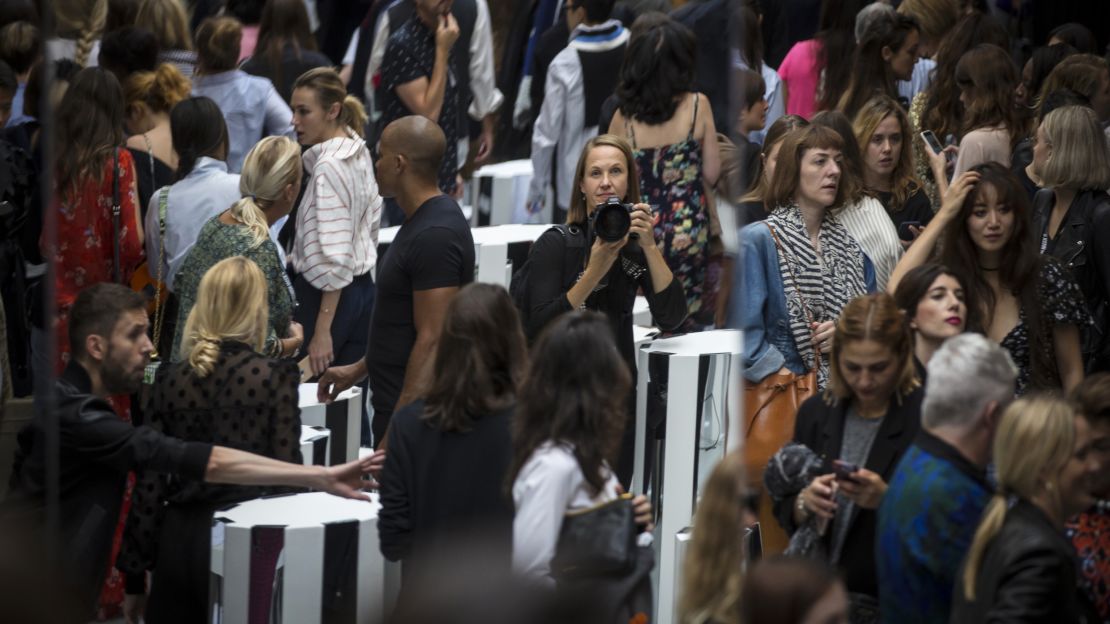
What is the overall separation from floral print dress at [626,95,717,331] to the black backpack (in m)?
0.18

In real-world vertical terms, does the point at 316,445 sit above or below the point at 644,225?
below

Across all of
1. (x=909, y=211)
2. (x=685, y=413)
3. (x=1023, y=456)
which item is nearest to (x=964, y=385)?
(x=1023, y=456)

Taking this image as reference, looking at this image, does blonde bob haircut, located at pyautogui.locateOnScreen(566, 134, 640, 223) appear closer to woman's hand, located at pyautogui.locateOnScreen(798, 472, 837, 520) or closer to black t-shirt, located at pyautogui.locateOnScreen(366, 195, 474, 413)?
black t-shirt, located at pyautogui.locateOnScreen(366, 195, 474, 413)

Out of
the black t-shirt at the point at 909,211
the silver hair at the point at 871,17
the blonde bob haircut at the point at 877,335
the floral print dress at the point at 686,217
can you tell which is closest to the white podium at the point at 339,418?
the floral print dress at the point at 686,217

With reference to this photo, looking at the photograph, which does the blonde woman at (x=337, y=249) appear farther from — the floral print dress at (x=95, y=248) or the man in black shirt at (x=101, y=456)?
the man in black shirt at (x=101, y=456)

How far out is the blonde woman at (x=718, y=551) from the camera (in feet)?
8.86

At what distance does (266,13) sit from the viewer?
4.71 m

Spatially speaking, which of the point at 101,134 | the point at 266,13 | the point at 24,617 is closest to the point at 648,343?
the point at 101,134

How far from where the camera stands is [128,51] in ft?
11.3

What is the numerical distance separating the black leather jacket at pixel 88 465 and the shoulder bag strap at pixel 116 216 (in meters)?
0.21

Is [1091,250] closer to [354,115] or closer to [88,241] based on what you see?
[354,115]

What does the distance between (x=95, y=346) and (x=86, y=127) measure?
45 cm

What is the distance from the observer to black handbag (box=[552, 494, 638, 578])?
115 inches

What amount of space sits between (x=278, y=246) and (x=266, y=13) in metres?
1.10
